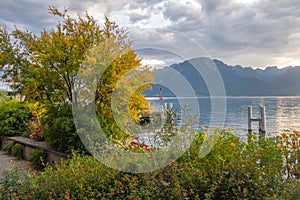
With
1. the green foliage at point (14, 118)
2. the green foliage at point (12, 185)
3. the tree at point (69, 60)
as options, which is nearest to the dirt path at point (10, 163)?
the green foliage at point (14, 118)

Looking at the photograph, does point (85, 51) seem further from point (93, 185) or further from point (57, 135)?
point (93, 185)

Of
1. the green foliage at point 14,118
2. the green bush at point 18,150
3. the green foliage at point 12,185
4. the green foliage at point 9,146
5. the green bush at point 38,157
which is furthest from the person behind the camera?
the green foliage at point 14,118

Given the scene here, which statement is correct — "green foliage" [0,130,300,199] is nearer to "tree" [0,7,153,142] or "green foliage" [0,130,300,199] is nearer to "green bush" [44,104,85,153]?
"green bush" [44,104,85,153]

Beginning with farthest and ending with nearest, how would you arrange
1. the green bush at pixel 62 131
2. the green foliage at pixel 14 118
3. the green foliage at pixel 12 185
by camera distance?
the green foliage at pixel 14 118 < the green bush at pixel 62 131 < the green foliage at pixel 12 185

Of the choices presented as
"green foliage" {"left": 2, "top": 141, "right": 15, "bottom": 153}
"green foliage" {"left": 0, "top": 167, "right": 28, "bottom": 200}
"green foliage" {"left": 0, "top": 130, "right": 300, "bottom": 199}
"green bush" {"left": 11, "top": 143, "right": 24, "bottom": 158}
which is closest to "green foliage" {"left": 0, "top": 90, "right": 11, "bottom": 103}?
"green foliage" {"left": 2, "top": 141, "right": 15, "bottom": 153}

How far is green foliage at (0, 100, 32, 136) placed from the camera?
7.11 metres

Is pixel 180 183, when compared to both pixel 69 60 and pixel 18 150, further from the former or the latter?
pixel 18 150

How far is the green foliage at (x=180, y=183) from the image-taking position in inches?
83.1

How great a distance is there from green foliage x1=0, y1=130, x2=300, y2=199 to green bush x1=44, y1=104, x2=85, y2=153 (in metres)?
1.69

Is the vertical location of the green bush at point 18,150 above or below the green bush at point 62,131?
below

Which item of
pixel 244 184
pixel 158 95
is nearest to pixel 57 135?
pixel 158 95

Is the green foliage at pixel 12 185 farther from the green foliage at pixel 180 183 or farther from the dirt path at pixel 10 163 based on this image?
the dirt path at pixel 10 163

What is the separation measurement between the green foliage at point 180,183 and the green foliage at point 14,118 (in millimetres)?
5056

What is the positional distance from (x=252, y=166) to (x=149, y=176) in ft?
2.86
